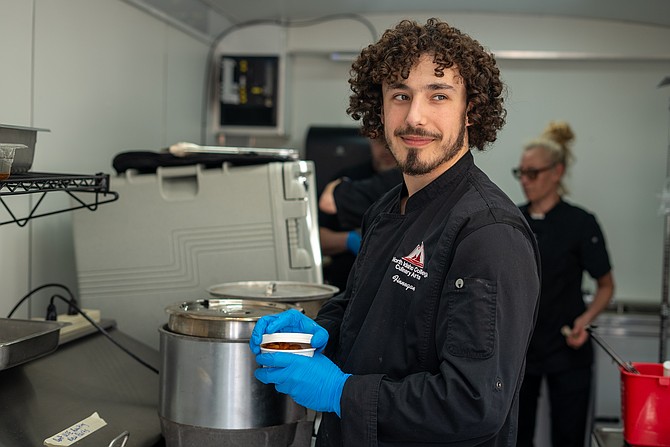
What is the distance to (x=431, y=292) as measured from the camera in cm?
128

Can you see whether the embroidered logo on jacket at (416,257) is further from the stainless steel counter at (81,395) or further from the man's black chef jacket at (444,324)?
the stainless steel counter at (81,395)

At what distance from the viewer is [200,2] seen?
11.1 feet

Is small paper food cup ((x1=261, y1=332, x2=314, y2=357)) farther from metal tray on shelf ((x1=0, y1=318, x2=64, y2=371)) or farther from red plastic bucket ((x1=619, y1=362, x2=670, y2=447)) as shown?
red plastic bucket ((x1=619, y1=362, x2=670, y2=447))

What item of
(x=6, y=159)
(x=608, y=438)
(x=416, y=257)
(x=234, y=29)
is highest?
(x=234, y=29)

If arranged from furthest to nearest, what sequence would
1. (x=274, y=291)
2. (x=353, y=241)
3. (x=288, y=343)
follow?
(x=353, y=241) → (x=274, y=291) → (x=288, y=343)

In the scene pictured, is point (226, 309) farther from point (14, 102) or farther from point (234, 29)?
point (234, 29)

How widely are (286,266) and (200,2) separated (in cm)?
178

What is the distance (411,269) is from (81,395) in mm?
753

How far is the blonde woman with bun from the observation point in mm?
3098

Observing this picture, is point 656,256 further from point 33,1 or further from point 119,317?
point 33,1

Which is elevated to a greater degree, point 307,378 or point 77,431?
point 307,378

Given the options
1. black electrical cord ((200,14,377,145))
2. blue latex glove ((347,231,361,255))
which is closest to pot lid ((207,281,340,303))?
blue latex glove ((347,231,361,255))

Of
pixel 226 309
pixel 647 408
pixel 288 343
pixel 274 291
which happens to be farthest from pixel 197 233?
pixel 647 408

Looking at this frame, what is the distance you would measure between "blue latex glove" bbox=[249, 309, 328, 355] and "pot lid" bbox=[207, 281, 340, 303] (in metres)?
0.31
